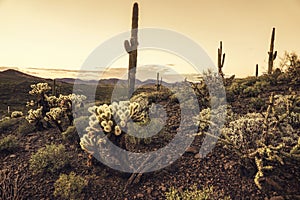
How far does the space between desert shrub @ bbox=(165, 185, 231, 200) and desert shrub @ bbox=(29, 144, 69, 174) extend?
95.7 inches

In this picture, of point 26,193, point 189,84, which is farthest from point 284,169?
point 189,84

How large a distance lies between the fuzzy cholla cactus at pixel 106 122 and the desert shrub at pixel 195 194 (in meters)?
1.53

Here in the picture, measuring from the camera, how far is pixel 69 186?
16.6 ft

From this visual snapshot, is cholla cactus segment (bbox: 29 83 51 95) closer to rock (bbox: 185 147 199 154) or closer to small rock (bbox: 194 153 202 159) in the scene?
rock (bbox: 185 147 199 154)

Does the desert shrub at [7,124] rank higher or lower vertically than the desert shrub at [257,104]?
lower

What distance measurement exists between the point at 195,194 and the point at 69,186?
2.26 meters

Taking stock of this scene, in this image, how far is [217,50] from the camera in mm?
14055

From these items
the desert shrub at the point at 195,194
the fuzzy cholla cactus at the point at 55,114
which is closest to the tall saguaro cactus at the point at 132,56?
the fuzzy cholla cactus at the point at 55,114

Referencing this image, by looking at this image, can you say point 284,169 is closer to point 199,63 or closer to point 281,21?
point 199,63

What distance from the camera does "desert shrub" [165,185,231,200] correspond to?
15.5ft

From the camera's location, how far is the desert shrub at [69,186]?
502 centimetres

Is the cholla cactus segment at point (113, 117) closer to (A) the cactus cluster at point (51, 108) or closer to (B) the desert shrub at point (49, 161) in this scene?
(B) the desert shrub at point (49, 161)

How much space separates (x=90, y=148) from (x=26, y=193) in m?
1.43

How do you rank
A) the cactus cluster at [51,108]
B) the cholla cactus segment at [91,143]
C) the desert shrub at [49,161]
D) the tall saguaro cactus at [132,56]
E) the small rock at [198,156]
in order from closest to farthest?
the cholla cactus segment at [91,143] < the desert shrub at [49,161] < the small rock at [198,156] < the cactus cluster at [51,108] < the tall saguaro cactus at [132,56]
